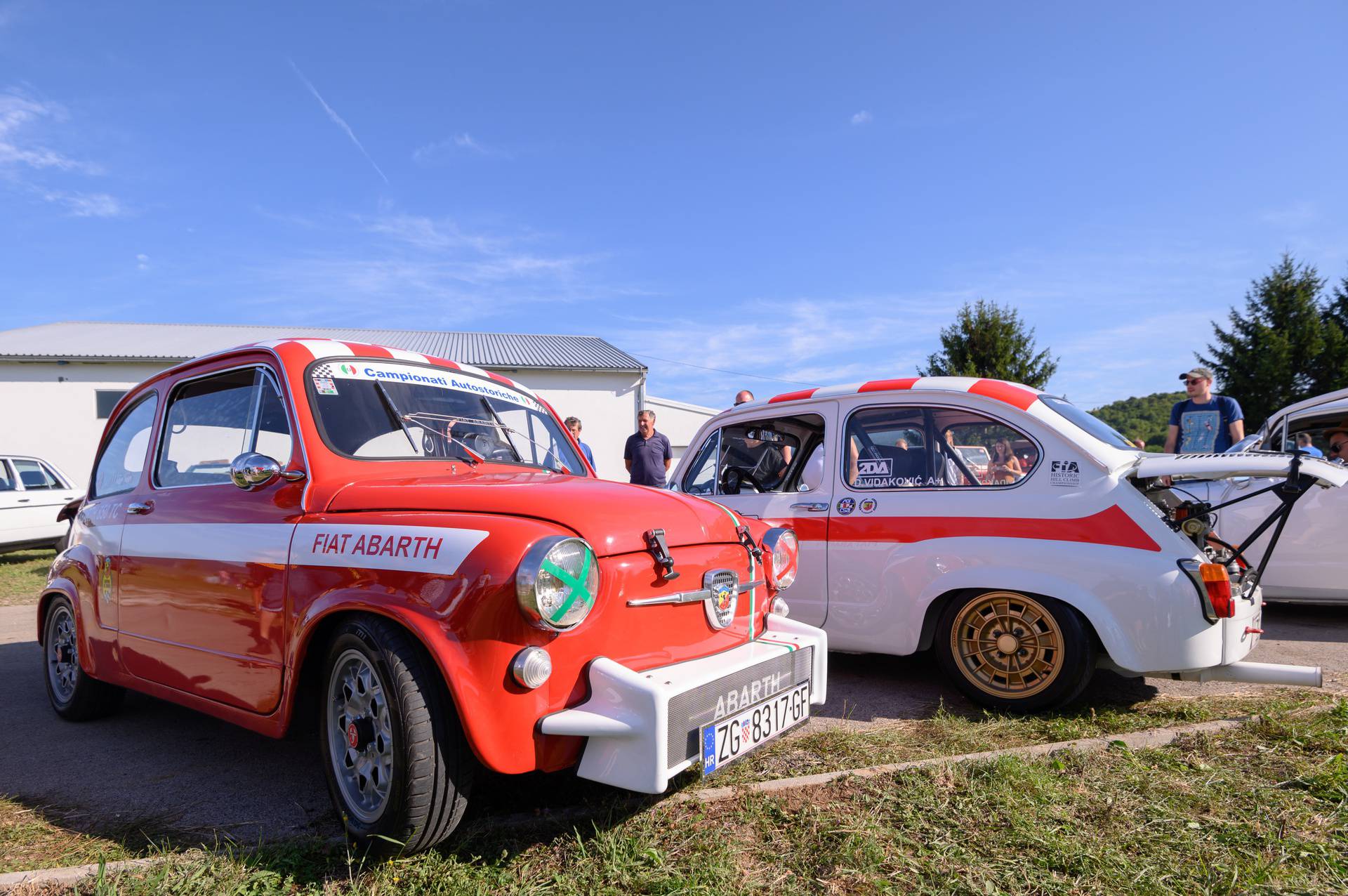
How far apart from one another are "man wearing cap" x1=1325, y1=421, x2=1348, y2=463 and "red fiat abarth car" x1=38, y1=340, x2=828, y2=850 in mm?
5813

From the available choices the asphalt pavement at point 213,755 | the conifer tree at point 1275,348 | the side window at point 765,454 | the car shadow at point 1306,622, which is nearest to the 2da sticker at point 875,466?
the side window at point 765,454

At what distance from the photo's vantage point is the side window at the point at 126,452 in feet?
13.9

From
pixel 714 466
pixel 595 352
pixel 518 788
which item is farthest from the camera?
pixel 595 352

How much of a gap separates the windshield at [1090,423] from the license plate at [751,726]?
7.68ft

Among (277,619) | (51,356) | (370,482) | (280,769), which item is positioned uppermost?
(51,356)

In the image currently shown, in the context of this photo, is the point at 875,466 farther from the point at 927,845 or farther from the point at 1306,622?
the point at 1306,622

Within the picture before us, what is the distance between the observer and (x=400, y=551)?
102 inches

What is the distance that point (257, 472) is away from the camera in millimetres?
3098

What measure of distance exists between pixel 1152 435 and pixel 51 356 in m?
33.1

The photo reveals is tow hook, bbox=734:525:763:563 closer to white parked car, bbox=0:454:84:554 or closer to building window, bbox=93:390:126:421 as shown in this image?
white parked car, bbox=0:454:84:554

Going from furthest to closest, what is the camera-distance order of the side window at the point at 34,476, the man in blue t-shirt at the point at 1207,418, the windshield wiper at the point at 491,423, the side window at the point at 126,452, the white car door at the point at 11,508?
the side window at the point at 34,476
the white car door at the point at 11,508
the man in blue t-shirt at the point at 1207,418
the side window at the point at 126,452
the windshield wiper at the point at 491,423

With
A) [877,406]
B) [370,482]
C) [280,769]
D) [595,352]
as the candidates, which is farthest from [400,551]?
[595,352]

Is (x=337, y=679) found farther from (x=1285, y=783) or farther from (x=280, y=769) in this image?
(x=1285, y=783)

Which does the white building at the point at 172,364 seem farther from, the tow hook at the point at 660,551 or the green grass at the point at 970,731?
the tow hook at the point at 660,551
